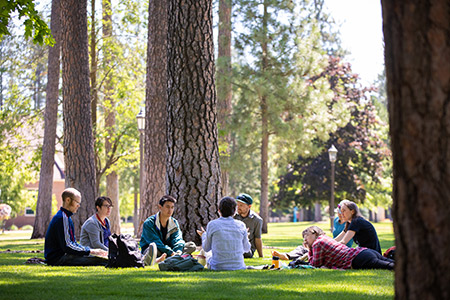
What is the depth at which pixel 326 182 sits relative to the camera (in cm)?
4322

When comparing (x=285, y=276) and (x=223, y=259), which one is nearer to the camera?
(x=285, y=276)

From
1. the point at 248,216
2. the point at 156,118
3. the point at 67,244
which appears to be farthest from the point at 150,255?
the point at 156,118

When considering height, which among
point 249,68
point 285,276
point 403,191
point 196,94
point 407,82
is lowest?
point 285,276

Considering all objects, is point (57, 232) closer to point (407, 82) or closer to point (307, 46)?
point (407, 82)

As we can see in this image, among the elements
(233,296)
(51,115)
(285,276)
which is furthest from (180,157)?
(51,115)

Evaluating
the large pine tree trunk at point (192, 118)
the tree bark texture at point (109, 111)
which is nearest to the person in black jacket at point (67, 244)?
the large pine tree trunk at point (192, 118)

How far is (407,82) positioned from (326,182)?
1571 inches

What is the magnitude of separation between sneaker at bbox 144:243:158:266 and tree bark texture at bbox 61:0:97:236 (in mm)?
7230

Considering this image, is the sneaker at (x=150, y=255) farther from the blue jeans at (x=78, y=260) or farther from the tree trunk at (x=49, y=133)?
the tree trunk at (x=49, y=133)

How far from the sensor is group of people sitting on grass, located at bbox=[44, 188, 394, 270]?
358 inches

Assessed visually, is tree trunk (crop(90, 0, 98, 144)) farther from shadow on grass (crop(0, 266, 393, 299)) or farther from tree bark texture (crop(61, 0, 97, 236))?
shadow on grass (crop(0, 266, 393, 299))

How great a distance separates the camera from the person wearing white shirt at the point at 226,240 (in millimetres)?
8945

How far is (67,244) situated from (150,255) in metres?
1.26

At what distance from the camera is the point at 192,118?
42.3 feet
